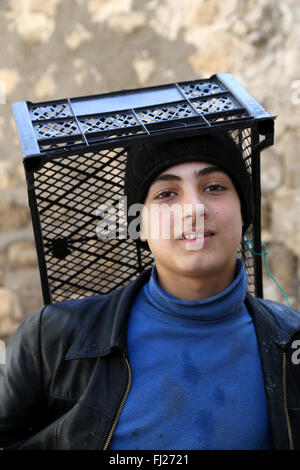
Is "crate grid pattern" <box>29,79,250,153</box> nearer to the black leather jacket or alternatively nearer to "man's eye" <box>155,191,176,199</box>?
"man's eye" <box>155,191,176,199</box>

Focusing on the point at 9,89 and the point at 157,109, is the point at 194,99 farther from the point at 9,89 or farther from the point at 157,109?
the point at 9,89

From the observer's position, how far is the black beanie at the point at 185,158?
1.29 meters

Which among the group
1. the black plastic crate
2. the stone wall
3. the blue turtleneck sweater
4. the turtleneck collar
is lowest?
the blue turtleneck sweater

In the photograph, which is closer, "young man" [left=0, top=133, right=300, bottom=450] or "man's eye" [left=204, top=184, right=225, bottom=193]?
"young man" [left=0, top=133, right=300, bottom=450]

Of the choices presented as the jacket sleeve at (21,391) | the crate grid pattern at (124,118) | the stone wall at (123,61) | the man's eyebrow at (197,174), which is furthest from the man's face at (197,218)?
the stone wall at (123,61)

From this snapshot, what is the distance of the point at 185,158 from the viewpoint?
129cm

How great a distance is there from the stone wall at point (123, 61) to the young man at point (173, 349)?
1124 millimetres

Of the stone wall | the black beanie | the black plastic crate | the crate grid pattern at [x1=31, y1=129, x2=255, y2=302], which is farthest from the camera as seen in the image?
the stone wall

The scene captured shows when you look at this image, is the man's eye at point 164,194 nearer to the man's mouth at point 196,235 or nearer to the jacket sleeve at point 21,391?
the man's mouth at point 196,235

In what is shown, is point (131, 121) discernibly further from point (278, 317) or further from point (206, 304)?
point (278, 317)

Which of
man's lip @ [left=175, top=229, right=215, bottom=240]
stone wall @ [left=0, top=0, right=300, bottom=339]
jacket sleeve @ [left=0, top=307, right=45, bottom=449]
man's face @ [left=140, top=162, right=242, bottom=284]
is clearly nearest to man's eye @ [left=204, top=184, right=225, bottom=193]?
man's face @ [left=140, top=162, right=242, bottom=284]

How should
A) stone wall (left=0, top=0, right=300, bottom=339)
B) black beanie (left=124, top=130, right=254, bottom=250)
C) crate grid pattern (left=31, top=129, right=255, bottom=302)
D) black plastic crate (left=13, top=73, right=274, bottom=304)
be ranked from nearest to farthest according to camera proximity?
black plastic crate (left=13, top=73, right=274, bottom=304)
black beanie (left=124, top=130, right=254, bottom=250)
crate grid pattern (left=31, top=129, right=255, bottom=302)
stone wall (left=0, top=0, right=300, bottom=339)

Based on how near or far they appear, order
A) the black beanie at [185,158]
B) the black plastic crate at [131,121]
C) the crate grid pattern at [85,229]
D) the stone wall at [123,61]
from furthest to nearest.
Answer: the stone wall at [123,61] → the crate grid pattern at [85,229] → the black beanie at [185,158] → the black plastic crate at [131,121]

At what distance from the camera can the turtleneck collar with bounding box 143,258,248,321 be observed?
1.30 metres
